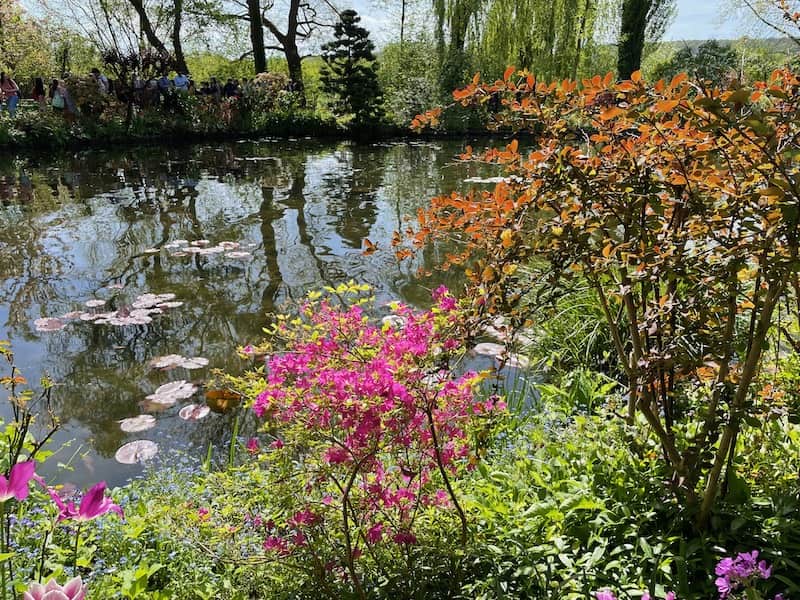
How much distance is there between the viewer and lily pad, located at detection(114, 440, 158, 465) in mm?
2697

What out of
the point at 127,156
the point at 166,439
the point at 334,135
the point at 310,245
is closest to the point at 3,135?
the point at 127,156

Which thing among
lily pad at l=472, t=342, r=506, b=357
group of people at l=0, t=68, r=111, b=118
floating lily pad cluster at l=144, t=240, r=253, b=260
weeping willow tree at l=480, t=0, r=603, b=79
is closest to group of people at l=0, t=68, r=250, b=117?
group of people at l=0, t=68, r=111, b=118

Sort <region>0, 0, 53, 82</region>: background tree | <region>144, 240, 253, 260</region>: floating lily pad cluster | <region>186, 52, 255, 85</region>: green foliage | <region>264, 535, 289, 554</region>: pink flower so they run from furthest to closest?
<region>186, 52, 255, 85</region>: green foliage
<region>0, 0, 53, 82</region>: background tree
<region>144, 240, 253, 260</region>: floating lily pad cluster
<region>264, 535, 289, 554</region>: pink flower

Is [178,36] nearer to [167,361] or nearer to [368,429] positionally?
[167,361]

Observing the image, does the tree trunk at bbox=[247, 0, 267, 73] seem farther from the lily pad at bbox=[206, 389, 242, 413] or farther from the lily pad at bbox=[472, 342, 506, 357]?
the lily pad at bbox=[206, 389, 242, 413]

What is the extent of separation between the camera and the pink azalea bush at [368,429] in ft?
4.64

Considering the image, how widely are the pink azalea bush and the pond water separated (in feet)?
3.53

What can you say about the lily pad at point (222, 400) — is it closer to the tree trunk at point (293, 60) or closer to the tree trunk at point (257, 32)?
the tree trunk at point (293, 60)

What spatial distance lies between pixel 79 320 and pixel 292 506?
3327 mm

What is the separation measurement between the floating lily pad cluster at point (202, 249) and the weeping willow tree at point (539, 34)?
1491cm

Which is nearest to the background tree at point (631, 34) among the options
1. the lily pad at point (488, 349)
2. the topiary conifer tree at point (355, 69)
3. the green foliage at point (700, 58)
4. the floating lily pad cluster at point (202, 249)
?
the green foliage at point (700, 58)

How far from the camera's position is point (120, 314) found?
4.22 meters

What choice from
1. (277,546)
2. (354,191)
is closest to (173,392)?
(277,546)

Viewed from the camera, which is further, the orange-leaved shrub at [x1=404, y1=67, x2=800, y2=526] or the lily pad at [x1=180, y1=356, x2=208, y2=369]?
the lily pad at [x1=180, y1=356, x2=208, y2=369]
